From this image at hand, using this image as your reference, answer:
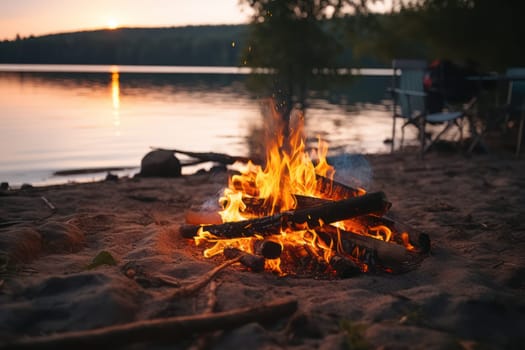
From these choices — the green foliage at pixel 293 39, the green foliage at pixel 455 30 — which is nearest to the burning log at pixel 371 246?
the green foliage at pixel 293 39

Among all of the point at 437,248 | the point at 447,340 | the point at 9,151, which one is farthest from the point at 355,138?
the point at 447,340

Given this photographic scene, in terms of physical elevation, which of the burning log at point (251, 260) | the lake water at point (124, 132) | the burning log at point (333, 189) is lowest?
the lake water at point (124, 132)

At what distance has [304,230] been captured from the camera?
4.11 m

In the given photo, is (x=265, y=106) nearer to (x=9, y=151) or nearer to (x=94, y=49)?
(x=9, y=151)

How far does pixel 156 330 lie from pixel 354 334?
1078 millimetres

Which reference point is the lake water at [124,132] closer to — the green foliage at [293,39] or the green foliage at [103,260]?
the green foliage at [293,39]

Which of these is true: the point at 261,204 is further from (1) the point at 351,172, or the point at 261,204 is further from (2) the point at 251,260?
(1) the point at 351,172

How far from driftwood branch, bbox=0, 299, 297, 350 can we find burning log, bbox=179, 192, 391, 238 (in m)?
1.14

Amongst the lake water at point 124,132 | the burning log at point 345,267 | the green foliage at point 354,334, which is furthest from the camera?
the lake water at point 124,132

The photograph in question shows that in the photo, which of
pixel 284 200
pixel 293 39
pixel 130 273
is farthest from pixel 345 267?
pixel 293 39

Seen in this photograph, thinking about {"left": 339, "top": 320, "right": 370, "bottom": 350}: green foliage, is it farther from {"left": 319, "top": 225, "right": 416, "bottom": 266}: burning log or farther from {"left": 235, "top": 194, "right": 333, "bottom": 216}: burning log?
{"left": 235, "top": 194, "right": 333, "bottom": 216}: burning log

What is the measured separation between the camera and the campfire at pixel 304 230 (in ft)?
12.4

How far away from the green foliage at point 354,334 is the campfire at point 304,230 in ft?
3.14

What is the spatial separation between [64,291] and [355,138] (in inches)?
516
